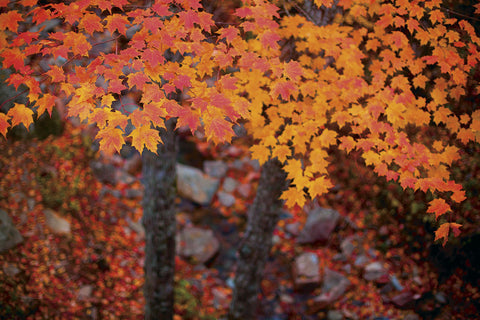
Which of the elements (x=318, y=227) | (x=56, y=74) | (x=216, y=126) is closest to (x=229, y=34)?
(x=216, y=126)

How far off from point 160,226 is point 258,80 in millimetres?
2848

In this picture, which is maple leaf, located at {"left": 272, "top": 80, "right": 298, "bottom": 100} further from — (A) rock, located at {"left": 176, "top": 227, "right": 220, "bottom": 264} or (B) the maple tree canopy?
(A) rock, located at {"left": 176, "top": 227, "right": 220, "bottom": 264}

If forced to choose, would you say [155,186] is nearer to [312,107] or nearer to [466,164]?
[312,107]

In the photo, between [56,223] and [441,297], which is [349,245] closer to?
[441,297]

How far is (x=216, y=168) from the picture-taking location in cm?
1024

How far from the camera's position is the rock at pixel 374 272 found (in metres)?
7.47

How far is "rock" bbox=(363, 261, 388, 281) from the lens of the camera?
294 inches

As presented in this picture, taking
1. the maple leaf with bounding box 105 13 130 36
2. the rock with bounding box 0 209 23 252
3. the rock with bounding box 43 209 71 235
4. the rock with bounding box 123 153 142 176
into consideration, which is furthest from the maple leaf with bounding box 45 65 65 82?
the rock with bounding box 123 153 142 176

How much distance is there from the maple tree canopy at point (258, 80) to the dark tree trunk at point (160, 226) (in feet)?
4.08

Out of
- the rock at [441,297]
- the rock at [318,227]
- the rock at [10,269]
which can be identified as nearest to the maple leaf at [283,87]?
the rock at [10,269]

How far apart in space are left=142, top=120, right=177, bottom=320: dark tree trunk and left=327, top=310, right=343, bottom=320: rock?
354 cm

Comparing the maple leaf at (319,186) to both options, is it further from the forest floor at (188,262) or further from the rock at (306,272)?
the rock at (306,272)

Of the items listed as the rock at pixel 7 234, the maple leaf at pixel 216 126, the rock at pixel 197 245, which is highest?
the maple leaf at pixel 216 126

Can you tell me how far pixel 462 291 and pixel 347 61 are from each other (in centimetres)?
599
